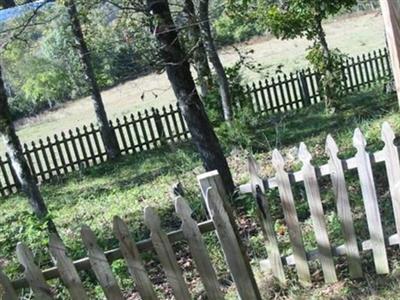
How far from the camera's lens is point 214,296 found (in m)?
3.34

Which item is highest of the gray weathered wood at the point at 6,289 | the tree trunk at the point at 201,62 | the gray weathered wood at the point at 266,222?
the tree trunk at the point at 201,62

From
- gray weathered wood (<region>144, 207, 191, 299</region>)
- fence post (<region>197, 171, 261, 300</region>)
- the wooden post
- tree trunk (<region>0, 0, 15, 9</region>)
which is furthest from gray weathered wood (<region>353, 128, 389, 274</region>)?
tree trunk (<region>0, 0, 15, 9</region>)

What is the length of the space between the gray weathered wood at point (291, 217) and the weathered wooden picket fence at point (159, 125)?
7035mm

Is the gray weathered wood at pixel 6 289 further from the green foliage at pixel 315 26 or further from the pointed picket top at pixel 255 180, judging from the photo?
the green foliage at pixel 315 26

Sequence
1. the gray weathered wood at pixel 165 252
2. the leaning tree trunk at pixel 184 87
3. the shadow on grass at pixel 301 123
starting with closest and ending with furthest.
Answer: the gray weathered wood at pixel 165 252 → the leaning tree trunk at pixel 184 87 → the shadow on grass at pixel 301 123

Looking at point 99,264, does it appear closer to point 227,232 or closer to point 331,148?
point 227,232

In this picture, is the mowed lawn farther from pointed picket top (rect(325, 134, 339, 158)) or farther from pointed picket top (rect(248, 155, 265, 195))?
pointed picket top (rect(325, 134, 339, 158))

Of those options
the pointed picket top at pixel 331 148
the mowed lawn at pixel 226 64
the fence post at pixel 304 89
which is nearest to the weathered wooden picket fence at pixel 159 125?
the fence post at pixel 304 89

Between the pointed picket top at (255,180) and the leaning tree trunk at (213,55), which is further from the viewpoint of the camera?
the leaning tree trunk at (213,55)

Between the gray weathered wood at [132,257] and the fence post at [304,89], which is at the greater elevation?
the gray weathered wood at [132,257]

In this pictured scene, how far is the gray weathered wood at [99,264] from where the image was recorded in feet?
9.91

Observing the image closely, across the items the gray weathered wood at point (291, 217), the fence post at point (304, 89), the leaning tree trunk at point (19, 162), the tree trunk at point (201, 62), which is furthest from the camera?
the fence post at point (304, 89)

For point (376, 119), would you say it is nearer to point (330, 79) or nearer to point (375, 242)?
point (330, 79)

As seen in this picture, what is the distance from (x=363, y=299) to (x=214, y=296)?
3.40ft
